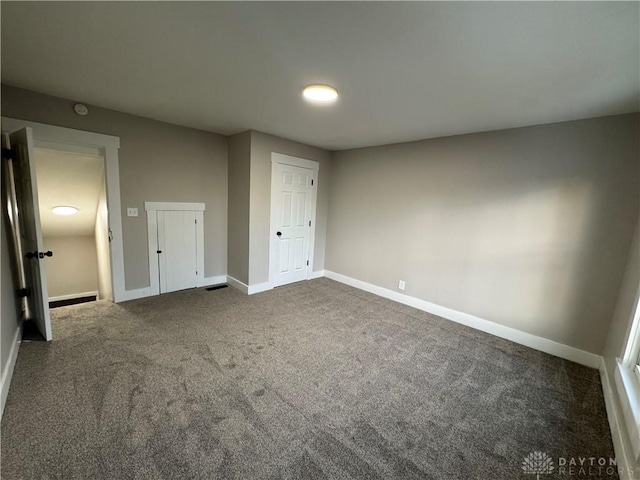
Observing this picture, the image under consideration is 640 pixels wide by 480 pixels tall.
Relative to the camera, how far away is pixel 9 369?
1940mm

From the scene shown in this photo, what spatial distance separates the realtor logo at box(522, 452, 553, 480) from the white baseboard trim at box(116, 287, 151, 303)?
4114 mm

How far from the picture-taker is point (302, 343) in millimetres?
2670

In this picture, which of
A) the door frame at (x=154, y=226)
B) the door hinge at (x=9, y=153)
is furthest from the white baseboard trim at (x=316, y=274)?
the door hinge at (x=9, y=153)

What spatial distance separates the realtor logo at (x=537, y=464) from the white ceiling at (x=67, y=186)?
498 cm

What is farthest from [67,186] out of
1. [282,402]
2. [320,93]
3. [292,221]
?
[282,402]

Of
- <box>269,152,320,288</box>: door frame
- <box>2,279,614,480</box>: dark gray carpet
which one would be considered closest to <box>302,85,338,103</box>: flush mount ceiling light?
<box>269,152,320,288</box>: door frame

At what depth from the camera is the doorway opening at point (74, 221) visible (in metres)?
3.41

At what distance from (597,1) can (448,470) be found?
2356 mm

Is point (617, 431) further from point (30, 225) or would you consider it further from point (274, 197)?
point (30, 225)

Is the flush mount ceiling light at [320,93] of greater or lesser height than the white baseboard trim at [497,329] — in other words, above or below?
above

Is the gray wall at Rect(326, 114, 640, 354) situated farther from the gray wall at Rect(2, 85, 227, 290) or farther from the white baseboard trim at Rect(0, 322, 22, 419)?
the white baseboard trim at Rect(0, 322, 22, 419)

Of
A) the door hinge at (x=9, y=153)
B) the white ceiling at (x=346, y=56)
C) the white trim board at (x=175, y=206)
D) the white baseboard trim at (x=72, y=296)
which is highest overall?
the white ceiling at (x=346, y=56)

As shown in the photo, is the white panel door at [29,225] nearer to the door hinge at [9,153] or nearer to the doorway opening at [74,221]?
the door hinge at [9,153]

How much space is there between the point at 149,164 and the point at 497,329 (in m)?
4.69
